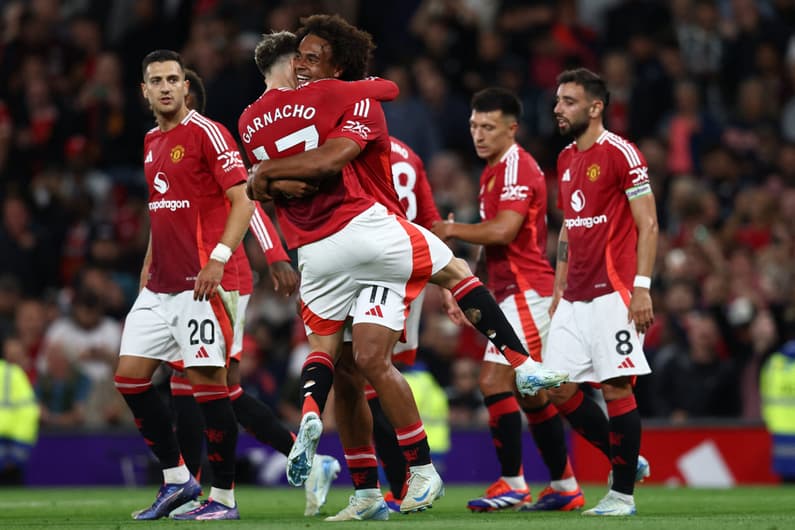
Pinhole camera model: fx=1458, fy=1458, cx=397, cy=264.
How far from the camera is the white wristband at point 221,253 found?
7891 mm

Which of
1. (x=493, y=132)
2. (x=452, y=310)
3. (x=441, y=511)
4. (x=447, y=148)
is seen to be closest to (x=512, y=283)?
(x=452, y=310)

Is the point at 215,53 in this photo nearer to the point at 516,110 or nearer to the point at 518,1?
the point at 518,1

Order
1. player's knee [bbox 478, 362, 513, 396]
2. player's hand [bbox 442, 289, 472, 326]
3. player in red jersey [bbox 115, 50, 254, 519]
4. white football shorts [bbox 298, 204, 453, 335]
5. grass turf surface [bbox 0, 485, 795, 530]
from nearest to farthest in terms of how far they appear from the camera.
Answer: grass turf surface [bbox 0, 485, 795, 530] < white football shorts [bbox 298, 204, 453, 335] < player in red jersey [bbox 115, 50, 254, 519] < player's hand [bbox 442, 289, 472, 326] < player's knee [bbox 478, 362, 513, 396]

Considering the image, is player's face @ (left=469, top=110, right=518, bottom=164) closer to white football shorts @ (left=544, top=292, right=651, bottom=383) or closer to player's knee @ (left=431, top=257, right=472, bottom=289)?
white football shorts @ (left=544, top=292, right=651, bottom=383)

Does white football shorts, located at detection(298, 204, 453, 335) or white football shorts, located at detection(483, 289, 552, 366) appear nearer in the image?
white football shorts, located at detection(298, 204, 453, 335)

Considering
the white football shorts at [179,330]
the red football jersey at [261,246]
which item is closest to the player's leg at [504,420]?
the red football jersey at [261,246]

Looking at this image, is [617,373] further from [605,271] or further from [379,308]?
[379,308]

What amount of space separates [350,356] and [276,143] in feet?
4.00

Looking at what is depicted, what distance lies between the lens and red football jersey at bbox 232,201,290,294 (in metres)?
8.51

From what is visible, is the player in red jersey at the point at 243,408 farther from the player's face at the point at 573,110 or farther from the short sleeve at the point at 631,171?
the short sleeve at the point at 631,171

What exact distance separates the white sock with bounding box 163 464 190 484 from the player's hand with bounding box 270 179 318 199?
1.98 m

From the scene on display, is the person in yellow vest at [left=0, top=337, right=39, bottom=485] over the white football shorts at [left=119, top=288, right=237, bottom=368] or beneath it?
beneath

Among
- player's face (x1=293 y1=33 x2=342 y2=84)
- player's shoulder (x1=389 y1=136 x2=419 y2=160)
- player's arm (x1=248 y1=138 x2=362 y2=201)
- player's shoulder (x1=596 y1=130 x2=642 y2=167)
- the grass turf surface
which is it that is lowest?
the grass turf surface

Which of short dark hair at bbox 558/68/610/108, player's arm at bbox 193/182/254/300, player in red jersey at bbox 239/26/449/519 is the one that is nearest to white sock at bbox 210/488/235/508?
player's arm at bbox 193/182/254/300
